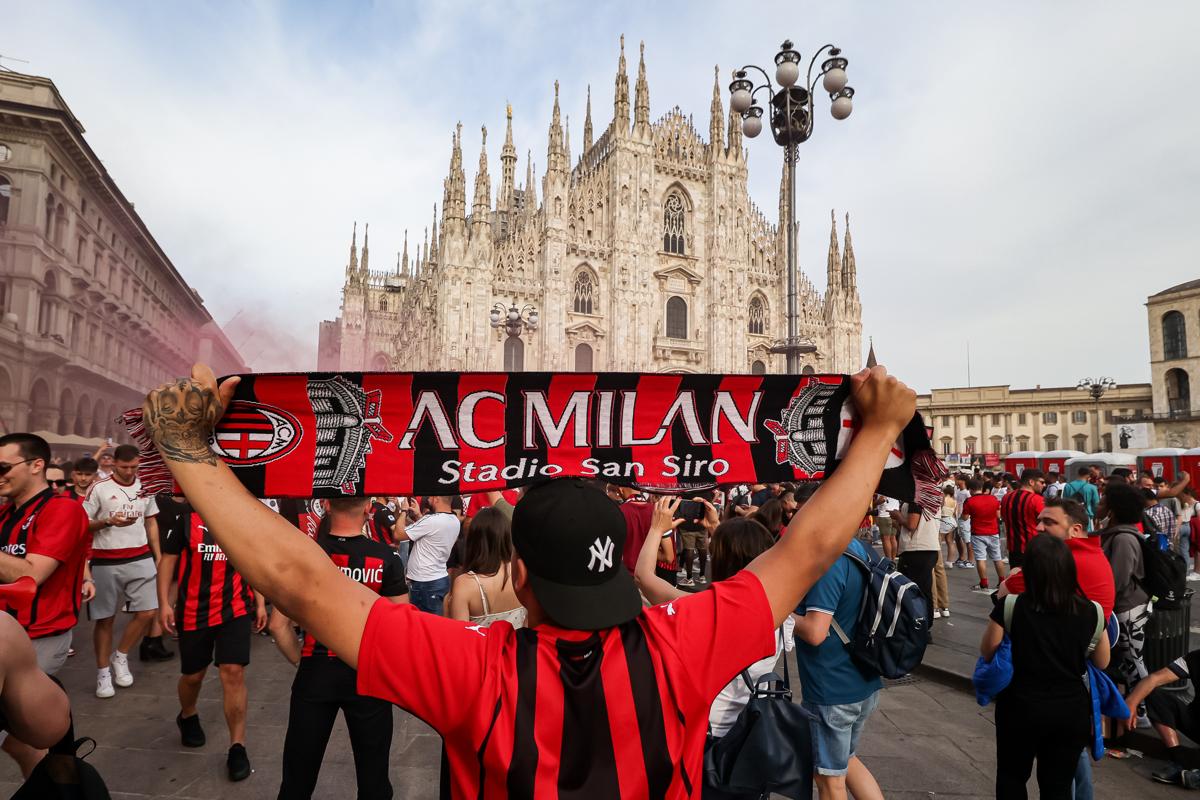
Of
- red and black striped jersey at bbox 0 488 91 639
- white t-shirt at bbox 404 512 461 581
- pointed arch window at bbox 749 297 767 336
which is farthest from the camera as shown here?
pointed arch window at bbox 749 297 767 336

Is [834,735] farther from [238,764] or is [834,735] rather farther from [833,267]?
[833,267]

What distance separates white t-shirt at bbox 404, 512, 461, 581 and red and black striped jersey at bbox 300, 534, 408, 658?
70.9 inches

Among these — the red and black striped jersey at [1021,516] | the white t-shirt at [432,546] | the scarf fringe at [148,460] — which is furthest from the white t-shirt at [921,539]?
the scarf fringe at [148,460]

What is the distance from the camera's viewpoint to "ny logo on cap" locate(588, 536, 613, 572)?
3.88ft

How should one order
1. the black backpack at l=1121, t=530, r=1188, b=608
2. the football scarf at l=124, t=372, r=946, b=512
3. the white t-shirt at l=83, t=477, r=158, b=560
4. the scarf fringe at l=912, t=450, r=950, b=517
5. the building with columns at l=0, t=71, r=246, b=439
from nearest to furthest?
the football scarf at l=124, t=372, r=946, b=512, the scarf fringe at l=912, t=450, r=950, b=517, the black backpack at l=1121, t=530, r=1188, b=608, the white t-shirt at l=83, t=477, r=158, b=560, the building with columns at l=0, t=71, r=246, b=439

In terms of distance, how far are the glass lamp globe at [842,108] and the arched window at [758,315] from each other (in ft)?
88.6

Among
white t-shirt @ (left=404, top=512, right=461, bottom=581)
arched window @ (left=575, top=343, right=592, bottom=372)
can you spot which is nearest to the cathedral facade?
arched window @ (left=575, top=343, right=592, bottom=372)

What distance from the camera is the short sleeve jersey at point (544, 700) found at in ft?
3.68

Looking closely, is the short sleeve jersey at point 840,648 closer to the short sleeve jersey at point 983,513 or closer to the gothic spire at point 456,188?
the short sleeve jersey at point 983,513

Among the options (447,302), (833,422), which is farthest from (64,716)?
(447,302)

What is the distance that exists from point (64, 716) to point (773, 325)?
119ft

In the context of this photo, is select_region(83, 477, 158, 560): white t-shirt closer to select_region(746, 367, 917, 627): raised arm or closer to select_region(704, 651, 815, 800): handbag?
select_region(704, 651, 815, 800): handbag

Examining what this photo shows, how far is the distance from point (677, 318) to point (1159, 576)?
31.4 meters

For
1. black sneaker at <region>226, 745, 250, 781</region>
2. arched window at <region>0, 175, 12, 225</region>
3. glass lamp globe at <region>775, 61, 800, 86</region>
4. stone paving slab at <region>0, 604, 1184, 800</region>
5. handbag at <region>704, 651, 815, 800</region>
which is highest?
arched window at <region>0, 175, 12, 225</region>
